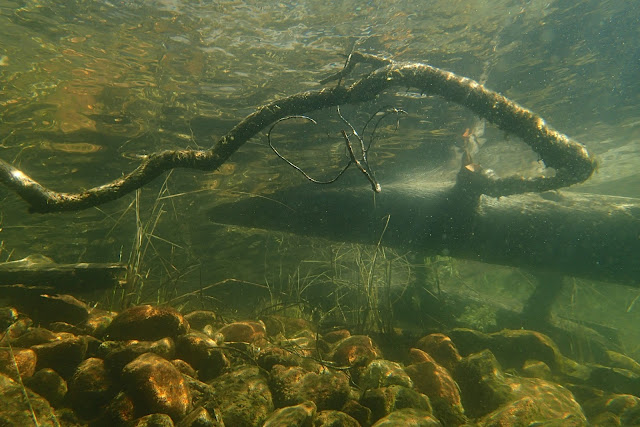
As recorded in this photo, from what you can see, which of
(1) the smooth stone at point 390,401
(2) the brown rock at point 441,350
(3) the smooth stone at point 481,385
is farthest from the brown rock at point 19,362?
(2) the brown rock at point 441,350

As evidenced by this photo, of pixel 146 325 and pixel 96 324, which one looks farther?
pixel 96 324

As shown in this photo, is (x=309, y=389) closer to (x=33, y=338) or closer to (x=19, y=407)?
(x=19, y=407)

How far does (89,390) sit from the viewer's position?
200 centimetres

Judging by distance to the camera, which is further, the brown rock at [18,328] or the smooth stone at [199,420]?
the brown rock at [18,328]

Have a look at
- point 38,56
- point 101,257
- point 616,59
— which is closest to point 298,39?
point 38,56

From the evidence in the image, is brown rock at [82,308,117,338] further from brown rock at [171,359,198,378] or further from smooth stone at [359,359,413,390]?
smooth stone at [359,359,413,390]

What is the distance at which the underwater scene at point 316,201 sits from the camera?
2.38 metres

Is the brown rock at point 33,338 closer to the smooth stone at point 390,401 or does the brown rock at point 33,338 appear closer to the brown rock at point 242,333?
the brown rock at point 242,333

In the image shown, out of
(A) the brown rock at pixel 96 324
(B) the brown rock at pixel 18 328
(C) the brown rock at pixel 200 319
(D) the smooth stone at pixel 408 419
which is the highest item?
(D) the smooth stone at pixel 408 419

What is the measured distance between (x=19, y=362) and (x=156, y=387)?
103 cm

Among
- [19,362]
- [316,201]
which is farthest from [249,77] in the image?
[19,362]

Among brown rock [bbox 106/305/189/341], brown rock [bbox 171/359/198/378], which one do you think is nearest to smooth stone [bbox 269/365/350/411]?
brown rock [bbox 171/359/198/378]

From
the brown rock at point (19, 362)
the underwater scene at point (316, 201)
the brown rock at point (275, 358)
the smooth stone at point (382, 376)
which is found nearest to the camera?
the brown rock at point (19, 362)

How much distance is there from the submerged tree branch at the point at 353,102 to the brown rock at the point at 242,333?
80.6 inches
